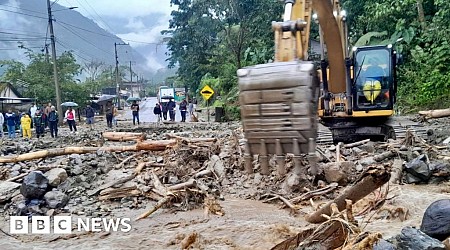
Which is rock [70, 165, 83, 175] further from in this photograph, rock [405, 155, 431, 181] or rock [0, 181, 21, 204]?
rock [405, 155, 431, 181]

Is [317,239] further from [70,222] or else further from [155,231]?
[70,222]

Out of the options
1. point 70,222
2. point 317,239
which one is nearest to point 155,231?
point 70,222

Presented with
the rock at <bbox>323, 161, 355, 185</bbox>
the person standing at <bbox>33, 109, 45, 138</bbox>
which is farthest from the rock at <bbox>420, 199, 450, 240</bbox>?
the person standing at <bbox>33, 109, 45, 138</bbox>

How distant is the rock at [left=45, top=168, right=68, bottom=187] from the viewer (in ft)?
27.6

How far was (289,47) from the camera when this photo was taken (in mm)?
4422

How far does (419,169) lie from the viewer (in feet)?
25.5

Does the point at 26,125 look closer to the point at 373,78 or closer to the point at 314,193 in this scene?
the point at 373,78

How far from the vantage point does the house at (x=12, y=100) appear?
28523mm

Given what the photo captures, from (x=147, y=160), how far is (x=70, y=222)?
10.4 feet

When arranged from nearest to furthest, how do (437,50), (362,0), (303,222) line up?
(303,222) < (437,50) < (362,0)

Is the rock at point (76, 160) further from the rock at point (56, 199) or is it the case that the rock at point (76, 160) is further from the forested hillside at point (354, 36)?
the forested hillside at point (354, 36)

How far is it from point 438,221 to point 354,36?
20782 millimetres

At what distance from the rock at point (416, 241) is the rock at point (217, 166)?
4993 mm

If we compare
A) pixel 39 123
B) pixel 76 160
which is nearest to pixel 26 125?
pixel 39 123
